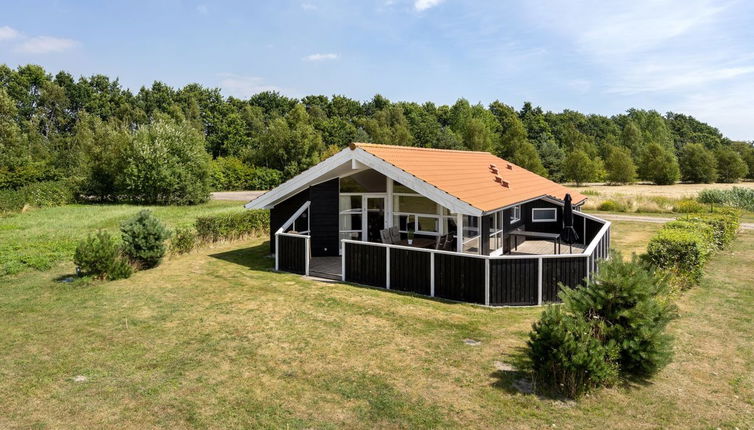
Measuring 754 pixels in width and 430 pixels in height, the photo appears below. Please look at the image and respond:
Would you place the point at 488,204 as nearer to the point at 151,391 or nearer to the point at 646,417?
the point at 646,417

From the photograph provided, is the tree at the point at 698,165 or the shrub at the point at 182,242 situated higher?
the tree at the point at 698,165

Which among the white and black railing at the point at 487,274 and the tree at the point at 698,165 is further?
the tree at the point at 698,165

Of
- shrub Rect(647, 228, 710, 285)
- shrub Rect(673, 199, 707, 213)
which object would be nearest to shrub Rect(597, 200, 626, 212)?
shrub Rect(673, 199, 707, 213)

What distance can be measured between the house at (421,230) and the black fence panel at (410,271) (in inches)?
1.0

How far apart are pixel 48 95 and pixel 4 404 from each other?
302 feet

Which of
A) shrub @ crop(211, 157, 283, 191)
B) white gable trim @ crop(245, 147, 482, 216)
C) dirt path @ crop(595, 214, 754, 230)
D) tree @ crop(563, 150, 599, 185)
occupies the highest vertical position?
tree @ crop(563, 150, 599, 185)

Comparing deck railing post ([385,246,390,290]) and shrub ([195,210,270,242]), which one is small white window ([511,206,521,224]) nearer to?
deck railing post ([385,246,390,290])

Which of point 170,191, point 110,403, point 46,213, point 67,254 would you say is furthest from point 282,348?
point 170,191

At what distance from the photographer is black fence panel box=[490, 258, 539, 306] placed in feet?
34.0

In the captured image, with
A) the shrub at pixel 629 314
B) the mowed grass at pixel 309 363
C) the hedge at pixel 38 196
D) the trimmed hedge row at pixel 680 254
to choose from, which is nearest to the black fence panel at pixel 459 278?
the mowed grass at pixel 309 363

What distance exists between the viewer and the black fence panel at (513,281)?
1035cm

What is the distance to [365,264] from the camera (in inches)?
487

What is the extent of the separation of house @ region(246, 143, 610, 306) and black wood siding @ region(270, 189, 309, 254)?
0.03 meters

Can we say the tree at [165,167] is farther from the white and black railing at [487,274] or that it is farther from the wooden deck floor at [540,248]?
the white and black railing at [487,274]
